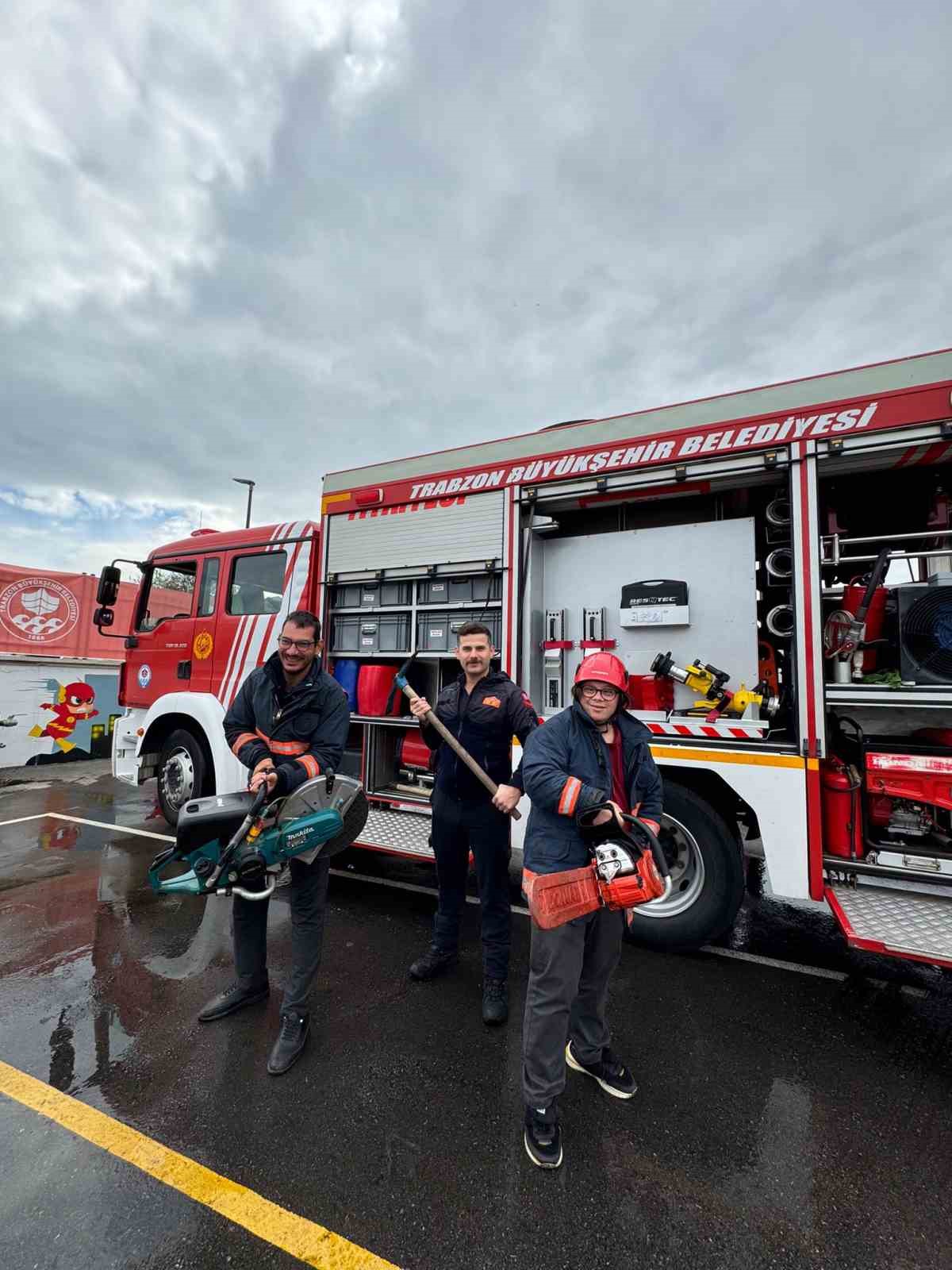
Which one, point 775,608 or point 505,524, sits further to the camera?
point 505,524

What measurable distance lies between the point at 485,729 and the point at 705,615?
1.77 metres

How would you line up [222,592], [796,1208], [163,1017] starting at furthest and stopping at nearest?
[222,592], [163,1017], [796,1208]

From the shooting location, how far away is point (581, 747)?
7.23 feet

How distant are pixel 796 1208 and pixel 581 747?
5.21ft

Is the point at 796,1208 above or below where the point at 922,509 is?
below

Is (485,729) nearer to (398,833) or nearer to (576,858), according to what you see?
(576,858)

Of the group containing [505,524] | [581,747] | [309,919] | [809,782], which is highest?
[505,524]

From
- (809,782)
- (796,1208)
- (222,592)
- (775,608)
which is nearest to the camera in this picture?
(796,1208)

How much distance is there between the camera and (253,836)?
249cm

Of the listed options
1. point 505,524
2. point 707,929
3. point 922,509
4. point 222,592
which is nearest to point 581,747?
point 707,929

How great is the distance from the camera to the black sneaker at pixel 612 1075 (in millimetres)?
2297

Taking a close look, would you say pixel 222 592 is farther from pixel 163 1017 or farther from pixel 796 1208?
pixel 796 1208

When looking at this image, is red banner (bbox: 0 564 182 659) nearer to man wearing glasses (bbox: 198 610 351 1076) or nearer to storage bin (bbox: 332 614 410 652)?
storage bin (bbox: 332 614 410 652)

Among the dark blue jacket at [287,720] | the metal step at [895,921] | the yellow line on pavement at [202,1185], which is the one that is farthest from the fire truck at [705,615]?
the yellow line on pavement at [202,1185]
